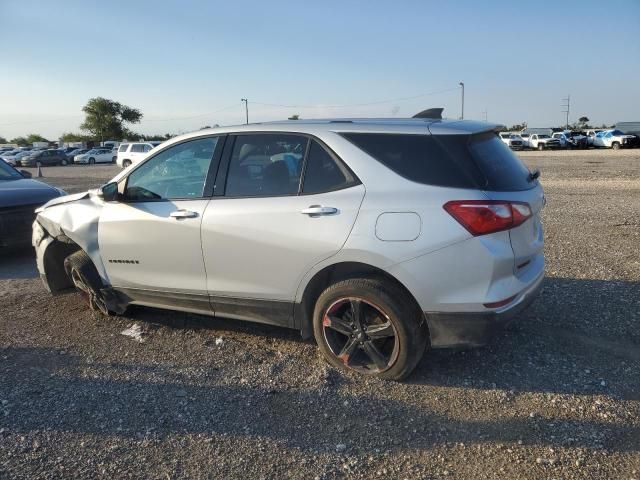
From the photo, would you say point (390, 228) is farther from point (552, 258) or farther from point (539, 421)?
point (552, 258)

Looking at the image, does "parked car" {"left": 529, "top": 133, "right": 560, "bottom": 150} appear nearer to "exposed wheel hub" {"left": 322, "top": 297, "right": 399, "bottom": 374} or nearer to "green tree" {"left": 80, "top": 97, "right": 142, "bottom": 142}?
"exposed wheel hub" {"left": 322, "top": 297, "right": 399, "bottom": 374}

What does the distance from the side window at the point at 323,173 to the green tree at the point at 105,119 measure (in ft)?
306

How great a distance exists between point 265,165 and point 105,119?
94.4m

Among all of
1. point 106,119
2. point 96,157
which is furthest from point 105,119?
point 96,157

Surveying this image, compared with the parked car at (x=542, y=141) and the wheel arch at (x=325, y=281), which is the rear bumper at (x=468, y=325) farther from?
the parked car at (x=542, y=141)

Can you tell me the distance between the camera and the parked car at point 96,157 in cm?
4994

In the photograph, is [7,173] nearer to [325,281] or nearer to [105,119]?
[325,281]

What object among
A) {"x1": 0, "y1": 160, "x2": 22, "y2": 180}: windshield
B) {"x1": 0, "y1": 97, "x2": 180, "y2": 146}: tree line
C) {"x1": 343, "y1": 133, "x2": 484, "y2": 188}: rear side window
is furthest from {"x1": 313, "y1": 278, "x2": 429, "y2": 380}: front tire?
{"x1": 0, "y1": 97, "x2": 180, "y2": 146}: tree line

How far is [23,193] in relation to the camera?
750 cm

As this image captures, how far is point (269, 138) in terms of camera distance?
4012 millimetres

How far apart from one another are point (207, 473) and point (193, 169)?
2359 mm

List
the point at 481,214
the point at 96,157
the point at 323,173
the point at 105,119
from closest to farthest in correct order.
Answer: the point at 481,214 → the point at 323,173 → the point at 96,157 → the point at 105,119

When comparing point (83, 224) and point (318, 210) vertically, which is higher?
point (318, 210)

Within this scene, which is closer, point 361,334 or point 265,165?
point 361,334
